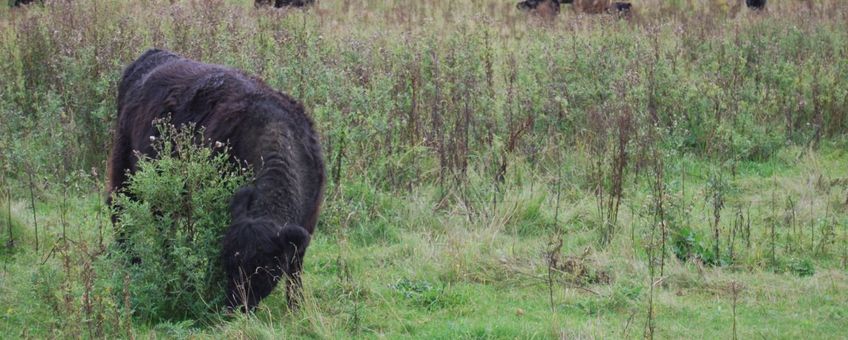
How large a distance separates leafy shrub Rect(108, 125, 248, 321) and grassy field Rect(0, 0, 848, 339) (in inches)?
6.1

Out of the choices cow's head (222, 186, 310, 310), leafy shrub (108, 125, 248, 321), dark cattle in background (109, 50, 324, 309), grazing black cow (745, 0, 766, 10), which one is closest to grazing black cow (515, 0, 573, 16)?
grazing black cow (745, 0, 766, 10)

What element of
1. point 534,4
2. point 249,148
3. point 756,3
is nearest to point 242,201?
point 249,148

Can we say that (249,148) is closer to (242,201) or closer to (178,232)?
(242,201)

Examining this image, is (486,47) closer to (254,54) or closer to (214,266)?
(254,54)

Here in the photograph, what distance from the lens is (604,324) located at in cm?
617

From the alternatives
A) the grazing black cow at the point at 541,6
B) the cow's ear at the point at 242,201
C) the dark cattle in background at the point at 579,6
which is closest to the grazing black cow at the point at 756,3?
the dark cattle in background at the point at 579,6

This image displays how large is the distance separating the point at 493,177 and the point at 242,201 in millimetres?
3934

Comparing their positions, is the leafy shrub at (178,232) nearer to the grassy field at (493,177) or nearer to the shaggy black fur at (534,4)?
the grassy field at (493,177)

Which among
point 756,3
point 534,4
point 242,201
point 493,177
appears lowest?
point 493,177

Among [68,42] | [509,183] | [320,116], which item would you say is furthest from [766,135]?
[68,42]

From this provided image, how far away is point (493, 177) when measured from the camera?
9.36 meters

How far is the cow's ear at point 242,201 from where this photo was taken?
229 inches

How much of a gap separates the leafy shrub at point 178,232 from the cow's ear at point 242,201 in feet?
0.56

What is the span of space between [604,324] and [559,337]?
495 millimetres
